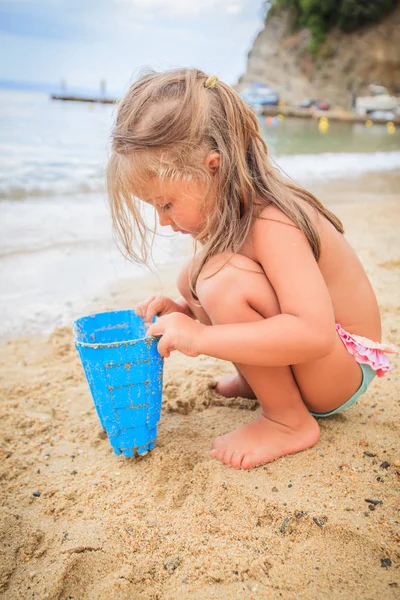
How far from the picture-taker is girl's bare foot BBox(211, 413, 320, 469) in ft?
5.41

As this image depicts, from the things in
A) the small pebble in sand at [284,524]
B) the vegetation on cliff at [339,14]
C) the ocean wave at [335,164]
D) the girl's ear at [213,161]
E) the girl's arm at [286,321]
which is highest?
the vegetation on cliff at [339,14]

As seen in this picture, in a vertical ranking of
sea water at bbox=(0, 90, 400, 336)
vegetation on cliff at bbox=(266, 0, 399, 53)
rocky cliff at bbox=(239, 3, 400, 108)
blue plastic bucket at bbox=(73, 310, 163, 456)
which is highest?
vegetation on cliff at bbox=(266, 0, 399, 53)

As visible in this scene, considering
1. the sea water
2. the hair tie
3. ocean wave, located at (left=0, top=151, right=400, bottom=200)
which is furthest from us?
ocean wave, located at (left=0, top=151, right=400, bottom=200)

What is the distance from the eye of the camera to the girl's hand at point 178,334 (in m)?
1.52

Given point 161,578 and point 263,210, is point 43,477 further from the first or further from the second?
point 263,210

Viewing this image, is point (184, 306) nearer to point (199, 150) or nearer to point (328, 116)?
point (199, 150)

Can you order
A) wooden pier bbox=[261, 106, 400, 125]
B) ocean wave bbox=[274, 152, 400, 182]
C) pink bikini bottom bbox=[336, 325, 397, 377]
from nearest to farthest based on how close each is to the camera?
pink bikini bottom bbox=[336, 325, 397, 377], ocean wave bbox=[274, 152, 400, 182], wooden pier bbox=[261, 106, 400, 125]

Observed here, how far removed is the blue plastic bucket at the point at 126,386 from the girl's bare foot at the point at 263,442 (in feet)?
0.85

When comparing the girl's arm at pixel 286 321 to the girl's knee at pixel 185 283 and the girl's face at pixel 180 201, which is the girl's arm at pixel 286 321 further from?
the girl's knee at pixel 185 283

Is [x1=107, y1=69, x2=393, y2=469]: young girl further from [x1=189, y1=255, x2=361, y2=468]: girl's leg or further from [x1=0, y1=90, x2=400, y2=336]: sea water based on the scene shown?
[x1=0, y1=90, x2=400, y2=336]: sea water

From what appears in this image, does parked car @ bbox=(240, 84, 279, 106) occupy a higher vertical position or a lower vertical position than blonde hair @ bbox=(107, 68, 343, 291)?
lower

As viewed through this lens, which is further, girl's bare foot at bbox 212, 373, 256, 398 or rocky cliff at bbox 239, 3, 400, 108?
rocky cliff at bbox 239, 3, 400, 108

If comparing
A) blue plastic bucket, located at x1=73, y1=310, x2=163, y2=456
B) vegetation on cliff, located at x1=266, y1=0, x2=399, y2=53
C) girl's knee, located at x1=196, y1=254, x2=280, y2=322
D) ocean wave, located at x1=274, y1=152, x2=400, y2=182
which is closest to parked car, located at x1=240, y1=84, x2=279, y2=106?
vegetation on cliff, located at x1=266, y1=0, x2=399, y2=53

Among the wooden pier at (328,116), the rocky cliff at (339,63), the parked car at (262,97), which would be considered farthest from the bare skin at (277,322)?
the rocky cliff at (339,63)
